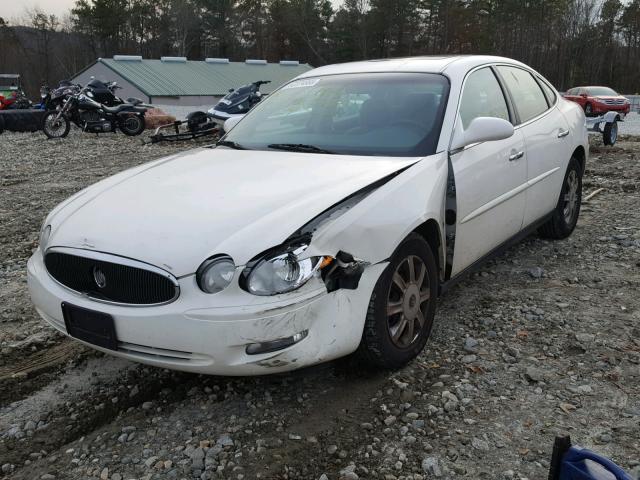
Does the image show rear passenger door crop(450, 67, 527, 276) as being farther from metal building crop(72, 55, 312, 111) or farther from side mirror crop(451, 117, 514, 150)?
metal building crop(72, 55, 312, 111)

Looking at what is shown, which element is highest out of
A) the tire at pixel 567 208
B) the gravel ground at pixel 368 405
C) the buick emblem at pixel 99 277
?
the buick emblem at pixel 99 277

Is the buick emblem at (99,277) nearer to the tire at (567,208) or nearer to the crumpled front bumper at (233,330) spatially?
the crumpled front bumper at (233,330)

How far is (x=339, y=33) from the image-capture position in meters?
58.7

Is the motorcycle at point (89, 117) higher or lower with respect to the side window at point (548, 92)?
lower

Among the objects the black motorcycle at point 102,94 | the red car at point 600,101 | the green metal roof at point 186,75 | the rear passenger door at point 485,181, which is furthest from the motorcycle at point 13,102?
the rear passenger door at point 485,181

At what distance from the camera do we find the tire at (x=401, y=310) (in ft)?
8.98

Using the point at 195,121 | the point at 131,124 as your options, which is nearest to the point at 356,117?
the point at 195,121

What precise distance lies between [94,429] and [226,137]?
2145 millimetres

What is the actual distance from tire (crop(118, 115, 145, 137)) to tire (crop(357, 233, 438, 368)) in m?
14.4

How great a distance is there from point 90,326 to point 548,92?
4139mm

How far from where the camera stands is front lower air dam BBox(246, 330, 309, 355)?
93.9 inches

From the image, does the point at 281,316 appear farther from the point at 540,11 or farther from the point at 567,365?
the point at 540,11

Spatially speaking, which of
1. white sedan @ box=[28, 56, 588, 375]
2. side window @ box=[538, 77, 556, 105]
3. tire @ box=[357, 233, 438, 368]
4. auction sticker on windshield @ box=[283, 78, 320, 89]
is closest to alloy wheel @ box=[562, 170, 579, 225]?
side window @ box=[538, 77, 556, 105]

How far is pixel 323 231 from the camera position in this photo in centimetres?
250
